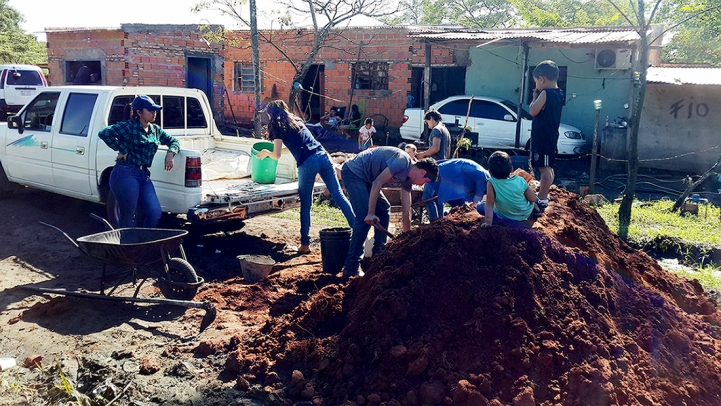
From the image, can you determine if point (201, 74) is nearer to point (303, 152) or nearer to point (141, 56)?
point (141, 56)

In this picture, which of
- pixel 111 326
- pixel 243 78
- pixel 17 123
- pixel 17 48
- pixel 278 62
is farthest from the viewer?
pixel 17 48

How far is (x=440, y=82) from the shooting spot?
2117 cm

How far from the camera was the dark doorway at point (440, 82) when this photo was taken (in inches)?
823

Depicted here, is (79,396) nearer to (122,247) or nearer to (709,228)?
(122,247)

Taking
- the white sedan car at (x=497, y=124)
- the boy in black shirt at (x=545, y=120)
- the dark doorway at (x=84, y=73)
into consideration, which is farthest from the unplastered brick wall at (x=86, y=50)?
the boy in black shirt at (x=545, y=120)

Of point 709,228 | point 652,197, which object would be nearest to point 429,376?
point 709,228

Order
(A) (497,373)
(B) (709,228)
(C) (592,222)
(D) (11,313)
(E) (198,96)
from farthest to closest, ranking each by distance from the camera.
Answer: (B) (709,228) < (E) (198,96) < (C) (592,222) < (D) (11,313) < (A) (497,373)

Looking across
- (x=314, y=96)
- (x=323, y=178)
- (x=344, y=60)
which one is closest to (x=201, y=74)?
(x=314, y=96)

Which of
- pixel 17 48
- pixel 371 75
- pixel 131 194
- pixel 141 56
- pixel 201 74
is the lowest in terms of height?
pixel 131 194

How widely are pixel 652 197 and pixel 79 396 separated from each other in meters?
11.7

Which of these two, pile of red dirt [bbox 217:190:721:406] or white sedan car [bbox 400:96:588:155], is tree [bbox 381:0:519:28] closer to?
white sedan car [bbox 400:96:588:155]

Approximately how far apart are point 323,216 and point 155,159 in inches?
138

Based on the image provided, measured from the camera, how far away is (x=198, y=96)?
876cm

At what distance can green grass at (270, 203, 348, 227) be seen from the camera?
963 cm
